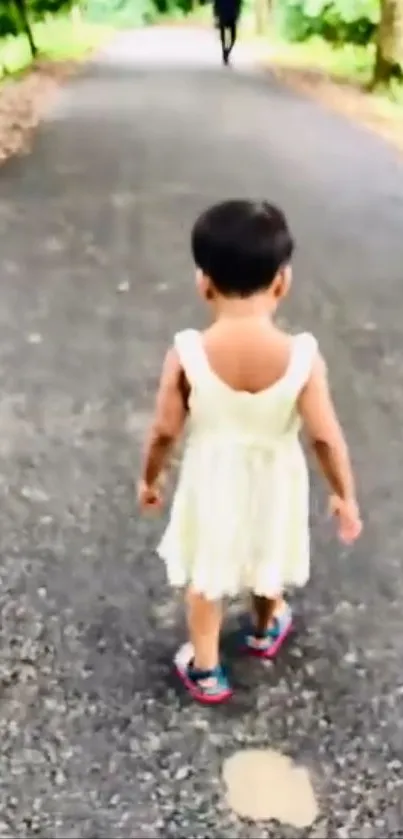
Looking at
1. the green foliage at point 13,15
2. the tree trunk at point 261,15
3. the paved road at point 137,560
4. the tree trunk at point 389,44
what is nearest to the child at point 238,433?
the paved road at point 137,560

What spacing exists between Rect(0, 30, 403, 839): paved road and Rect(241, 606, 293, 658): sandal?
1.7 inches

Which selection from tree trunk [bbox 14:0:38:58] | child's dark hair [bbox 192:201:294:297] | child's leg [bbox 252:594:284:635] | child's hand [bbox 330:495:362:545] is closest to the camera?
child's dark hair [bbox 192:201:294:297]

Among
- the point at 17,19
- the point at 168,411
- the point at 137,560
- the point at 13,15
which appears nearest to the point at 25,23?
the point at 17,19

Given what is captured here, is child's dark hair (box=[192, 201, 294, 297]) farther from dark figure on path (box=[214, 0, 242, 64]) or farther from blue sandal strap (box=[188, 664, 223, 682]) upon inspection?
dark figure on path (box=[214, 0, 242, 64])

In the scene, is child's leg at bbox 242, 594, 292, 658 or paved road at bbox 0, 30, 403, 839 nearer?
paved road at bbox 0, 30, 403, 839

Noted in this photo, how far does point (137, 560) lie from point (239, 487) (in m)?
0.99

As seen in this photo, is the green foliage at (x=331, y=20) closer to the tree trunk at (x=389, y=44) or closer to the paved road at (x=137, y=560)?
the tree trunk at (x=389, y=44)

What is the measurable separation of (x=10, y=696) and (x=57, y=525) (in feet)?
3.25

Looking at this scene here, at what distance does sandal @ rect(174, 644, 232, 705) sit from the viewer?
10.7 ft

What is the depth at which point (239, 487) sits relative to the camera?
120 inches

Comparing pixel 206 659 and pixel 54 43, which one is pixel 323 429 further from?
pixel 54 43

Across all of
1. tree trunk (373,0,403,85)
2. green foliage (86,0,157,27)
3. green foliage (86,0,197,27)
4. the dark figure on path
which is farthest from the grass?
tree trunk (373,0,403,85)

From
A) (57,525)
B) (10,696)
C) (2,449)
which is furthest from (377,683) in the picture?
(2,449)

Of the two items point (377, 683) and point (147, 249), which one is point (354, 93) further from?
point (377, 683)
